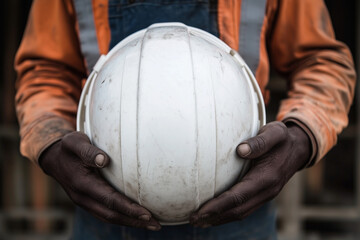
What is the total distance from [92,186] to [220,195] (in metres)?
0.29

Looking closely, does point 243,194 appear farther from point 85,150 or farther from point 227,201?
point 85,150

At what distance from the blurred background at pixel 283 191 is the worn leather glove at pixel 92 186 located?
7.42 ft

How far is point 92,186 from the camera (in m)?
1.02

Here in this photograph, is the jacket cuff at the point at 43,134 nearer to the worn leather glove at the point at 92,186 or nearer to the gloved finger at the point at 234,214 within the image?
the worn leather glove at the point at 92,186

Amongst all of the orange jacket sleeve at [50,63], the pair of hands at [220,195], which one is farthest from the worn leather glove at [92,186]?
the orange jacket sleeve at [50,63]

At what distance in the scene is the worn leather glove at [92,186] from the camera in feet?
3.20

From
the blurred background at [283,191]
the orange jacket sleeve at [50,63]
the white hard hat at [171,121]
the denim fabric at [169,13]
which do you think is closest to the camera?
the white hard hat at [171,121]

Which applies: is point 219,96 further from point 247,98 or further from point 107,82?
point 107,82

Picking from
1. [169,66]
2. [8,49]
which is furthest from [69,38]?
[8,49]

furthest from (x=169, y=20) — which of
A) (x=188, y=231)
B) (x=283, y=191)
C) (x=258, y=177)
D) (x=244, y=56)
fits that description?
(x=283, y=191)

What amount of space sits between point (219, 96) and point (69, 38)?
621 mm

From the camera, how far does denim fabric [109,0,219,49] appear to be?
1.16m

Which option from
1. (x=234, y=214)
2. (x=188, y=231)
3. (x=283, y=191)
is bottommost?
(x=283, y=191)

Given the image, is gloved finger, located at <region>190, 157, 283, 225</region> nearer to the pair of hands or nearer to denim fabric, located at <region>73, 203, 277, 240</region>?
the pair of hands
